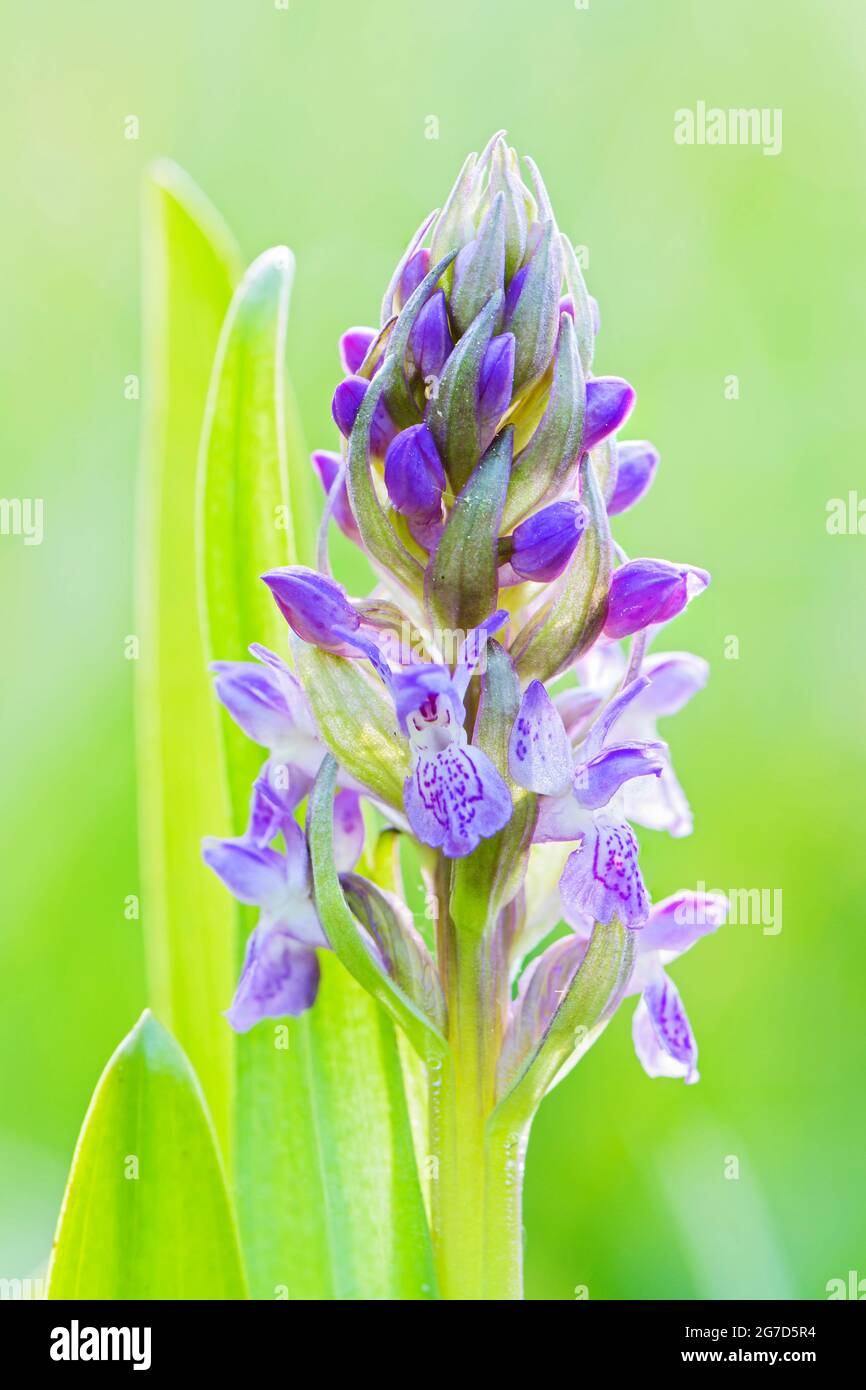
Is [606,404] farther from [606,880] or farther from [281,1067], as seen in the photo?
[281,1067]

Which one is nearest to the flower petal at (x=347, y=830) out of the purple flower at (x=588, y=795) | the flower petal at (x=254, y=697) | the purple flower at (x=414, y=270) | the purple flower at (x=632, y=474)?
the flower petal at (x=254, y=697)

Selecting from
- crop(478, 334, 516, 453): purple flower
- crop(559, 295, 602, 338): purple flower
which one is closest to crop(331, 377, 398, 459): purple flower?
crop(478, 334, 516, 453): purple flower

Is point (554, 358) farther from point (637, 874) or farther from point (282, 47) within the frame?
point (282, 47)

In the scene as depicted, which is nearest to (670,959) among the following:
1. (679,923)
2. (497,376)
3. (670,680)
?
(679,923)

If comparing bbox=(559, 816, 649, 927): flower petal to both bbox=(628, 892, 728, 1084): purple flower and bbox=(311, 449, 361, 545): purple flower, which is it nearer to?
bbox=(628, 892, 728, 1084): purple flower

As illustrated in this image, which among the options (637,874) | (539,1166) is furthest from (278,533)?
(539,1166)

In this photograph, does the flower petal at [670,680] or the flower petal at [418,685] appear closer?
the flower petal at [418,685]

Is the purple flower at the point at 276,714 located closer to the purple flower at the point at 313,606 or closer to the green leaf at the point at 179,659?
the purple flower at the point at 313,606

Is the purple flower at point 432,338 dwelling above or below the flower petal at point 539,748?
above

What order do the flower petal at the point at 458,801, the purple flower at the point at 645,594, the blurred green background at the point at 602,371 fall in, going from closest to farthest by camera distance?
the flower petal at the point at 458,801 → the purple flower at the point at 645,594 → the blurred green background at the point at 602,371
